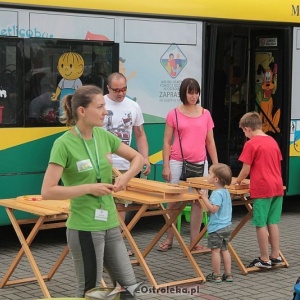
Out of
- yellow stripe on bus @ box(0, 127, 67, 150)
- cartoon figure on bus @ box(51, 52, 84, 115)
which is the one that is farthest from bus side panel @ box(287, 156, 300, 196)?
yellow stripe on bus @ box(0, 127, 67, 150)

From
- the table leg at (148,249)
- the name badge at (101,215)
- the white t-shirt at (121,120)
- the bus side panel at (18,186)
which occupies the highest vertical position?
the white t-shirt at (121,120)

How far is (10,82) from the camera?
884cm

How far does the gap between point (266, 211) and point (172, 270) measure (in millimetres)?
1019

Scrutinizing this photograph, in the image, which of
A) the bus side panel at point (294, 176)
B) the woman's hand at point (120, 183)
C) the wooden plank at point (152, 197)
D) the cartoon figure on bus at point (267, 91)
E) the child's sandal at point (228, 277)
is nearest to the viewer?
the woman's hand at point (120, 183)

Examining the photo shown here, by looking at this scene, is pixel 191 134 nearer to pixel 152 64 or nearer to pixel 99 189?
pixel 152 64

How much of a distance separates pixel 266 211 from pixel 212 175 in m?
0.76

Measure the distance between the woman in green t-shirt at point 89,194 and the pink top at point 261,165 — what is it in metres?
2.81

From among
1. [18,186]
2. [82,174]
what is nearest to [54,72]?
[18,186]

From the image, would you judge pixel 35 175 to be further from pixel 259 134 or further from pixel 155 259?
pixel 259 134

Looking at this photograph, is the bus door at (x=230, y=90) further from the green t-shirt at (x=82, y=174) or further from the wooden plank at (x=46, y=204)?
the green t-shirt at (x=82, y=174)

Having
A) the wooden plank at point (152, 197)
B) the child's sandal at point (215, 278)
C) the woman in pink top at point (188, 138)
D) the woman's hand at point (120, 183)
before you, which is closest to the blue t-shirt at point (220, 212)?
the wooden plank at point (152, 197)

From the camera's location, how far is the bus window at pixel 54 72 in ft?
29.5

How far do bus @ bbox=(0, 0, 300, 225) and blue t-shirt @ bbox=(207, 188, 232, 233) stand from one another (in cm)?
139

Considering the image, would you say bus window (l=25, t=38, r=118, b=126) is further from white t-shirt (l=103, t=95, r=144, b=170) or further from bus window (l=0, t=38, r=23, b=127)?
white t-shirt (l=103, t=95, r=144, b=170)
